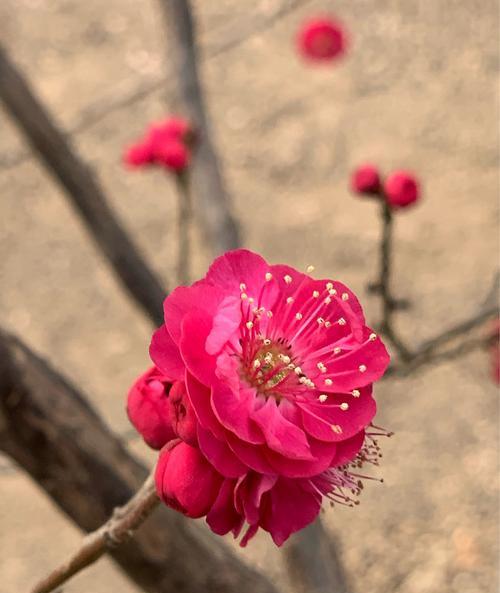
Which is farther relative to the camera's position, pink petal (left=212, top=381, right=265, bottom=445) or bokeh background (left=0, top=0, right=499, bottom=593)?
bokeh background (left=0, top=0, right=499, bottom=593)

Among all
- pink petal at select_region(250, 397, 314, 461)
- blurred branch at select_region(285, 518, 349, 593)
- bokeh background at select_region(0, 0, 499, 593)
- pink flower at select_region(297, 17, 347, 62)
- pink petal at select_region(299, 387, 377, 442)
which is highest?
pink petal at select_region(250, 397, 314, 461)

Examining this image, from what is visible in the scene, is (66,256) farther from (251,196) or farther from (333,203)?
(333,203)

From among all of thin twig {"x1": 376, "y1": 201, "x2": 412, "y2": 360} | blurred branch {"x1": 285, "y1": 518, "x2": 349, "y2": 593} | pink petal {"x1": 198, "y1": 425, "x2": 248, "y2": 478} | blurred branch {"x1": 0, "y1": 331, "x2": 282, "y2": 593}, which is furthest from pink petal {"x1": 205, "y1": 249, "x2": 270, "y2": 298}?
blurred branch {"x1": 285, "y1": 518, "x2": 349, "y2": 593}

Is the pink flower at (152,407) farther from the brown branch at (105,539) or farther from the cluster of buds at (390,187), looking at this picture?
the cluster of buds at (390,187)

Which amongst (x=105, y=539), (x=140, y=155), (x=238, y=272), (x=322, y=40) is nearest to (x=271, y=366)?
(x=238, y=272)

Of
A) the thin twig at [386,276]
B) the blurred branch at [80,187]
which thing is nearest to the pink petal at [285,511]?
the thin twig at [386,276]

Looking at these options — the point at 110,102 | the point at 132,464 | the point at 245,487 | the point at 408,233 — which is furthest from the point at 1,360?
the point at 110,102

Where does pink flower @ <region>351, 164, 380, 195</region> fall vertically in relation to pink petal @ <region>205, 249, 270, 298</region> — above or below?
below

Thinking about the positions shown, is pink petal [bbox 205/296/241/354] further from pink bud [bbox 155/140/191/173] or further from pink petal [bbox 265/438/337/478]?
pink bud [bbox 155/140/191/173]
